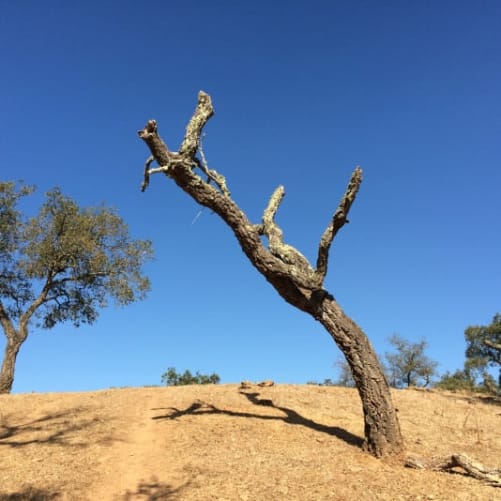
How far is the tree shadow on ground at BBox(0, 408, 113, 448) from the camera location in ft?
37.9

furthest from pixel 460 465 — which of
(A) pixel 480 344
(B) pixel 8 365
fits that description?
(A) pixel 480 344

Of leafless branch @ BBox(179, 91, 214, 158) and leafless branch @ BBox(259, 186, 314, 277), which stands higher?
leafless branch @ BBox(179, 91, 214, 158)

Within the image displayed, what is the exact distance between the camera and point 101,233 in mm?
24359

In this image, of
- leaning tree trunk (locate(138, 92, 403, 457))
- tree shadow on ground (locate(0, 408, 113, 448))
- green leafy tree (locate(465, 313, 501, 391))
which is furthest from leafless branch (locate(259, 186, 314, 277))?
green leafy tree (locate(465, 313, 501, 391))

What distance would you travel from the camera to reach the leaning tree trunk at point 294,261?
33.7ft

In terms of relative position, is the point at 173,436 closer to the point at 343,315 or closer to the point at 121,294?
the point at 343,315

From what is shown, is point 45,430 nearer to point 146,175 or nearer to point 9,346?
point 146,175

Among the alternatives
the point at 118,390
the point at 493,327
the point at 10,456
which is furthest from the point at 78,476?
the point at 493,327

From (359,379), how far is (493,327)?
34.2 meters

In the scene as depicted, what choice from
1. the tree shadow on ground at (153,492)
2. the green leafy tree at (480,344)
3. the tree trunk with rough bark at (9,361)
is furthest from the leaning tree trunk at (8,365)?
the green leafy tree at (480,344)

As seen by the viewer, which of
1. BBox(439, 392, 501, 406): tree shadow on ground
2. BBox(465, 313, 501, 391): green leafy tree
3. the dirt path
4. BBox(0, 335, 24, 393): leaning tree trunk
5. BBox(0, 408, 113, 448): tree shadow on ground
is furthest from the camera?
BBox(465, 313, 501, 391): green leafy tree

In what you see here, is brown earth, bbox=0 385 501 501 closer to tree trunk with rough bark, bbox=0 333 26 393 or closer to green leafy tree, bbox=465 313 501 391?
tree trunk with rough bark, bbox=0 333 26 393

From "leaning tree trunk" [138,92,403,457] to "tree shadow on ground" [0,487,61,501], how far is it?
19.9ft

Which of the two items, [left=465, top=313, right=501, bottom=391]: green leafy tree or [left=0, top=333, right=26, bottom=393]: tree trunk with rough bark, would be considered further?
[left=465, top=313, right=501, bottom=391]: green leafy tree
